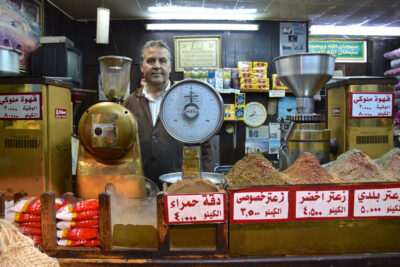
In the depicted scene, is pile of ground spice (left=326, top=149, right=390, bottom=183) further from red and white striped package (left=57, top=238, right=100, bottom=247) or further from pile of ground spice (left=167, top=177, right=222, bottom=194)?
red and white striped package (left=57, top=238, right=100, bottom=247)

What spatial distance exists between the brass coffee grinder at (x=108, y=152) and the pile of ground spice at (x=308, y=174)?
572 mm

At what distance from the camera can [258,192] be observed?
0.91 metres

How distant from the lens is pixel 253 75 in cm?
411

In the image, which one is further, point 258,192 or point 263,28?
point 263,28

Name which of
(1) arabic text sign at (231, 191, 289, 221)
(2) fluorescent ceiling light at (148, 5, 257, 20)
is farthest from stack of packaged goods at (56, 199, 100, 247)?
(2) fluorescent ceiling light at (148, 5, 257, 20)

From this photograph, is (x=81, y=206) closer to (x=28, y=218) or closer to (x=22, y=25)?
(x=28, y=218)

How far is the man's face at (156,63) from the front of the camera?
187 centimetres

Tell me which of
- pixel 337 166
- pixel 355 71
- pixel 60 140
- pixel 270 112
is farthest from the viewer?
pixel 355 71

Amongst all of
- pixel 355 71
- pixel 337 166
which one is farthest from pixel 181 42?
pixel 337 166

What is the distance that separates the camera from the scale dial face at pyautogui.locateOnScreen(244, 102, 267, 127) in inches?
167

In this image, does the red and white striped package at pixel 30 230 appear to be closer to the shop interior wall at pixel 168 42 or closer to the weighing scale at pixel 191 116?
the weighing scale at pixel 191 116

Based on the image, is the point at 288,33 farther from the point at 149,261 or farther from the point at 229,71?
the point at 149,261

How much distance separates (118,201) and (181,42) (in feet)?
11.3

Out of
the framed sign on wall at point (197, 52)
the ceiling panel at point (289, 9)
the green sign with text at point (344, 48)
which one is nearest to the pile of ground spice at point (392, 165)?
the ceiling panel at point (289, 9)
